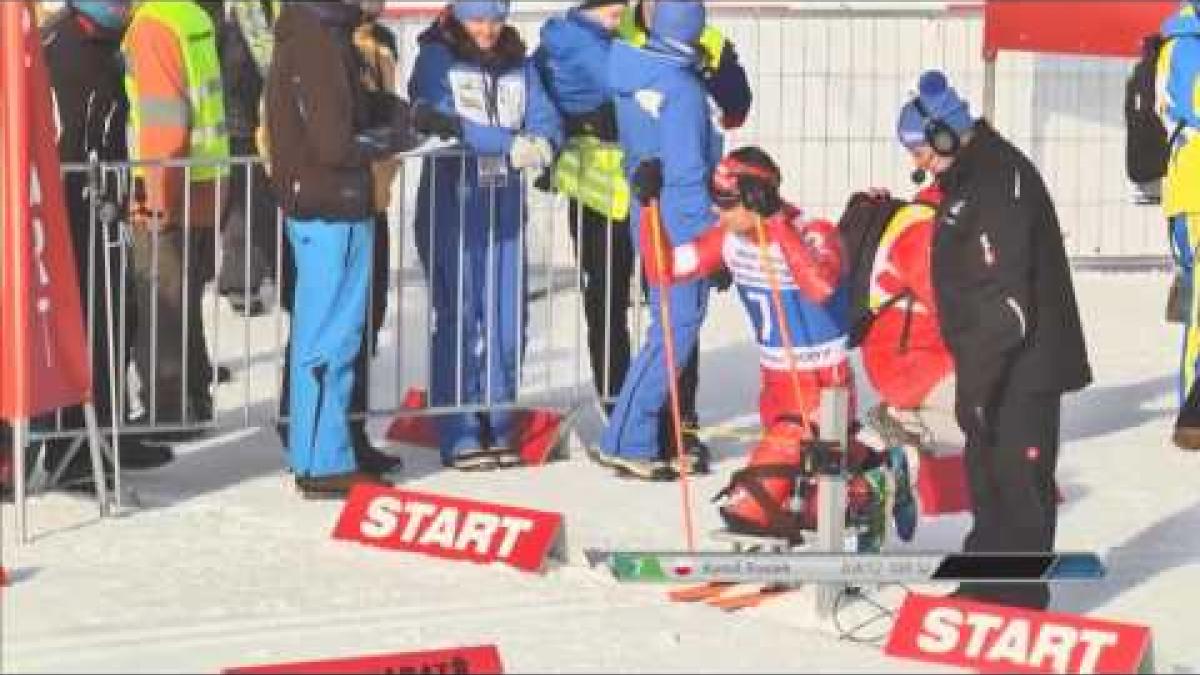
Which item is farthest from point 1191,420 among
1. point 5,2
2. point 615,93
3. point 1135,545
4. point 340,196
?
point 5,2

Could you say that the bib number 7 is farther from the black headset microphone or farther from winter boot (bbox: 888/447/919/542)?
the black headset microphone

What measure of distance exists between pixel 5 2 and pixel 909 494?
3.46 metres

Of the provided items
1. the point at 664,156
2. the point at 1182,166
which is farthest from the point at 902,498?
the point at 1182,166

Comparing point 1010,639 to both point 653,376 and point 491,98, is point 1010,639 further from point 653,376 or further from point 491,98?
point 491,98

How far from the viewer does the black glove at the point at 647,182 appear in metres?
11.5

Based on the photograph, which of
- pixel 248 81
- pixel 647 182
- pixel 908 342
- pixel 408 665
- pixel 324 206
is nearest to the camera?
pixel 408 665

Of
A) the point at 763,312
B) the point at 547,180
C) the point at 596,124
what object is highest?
the point at 596,124

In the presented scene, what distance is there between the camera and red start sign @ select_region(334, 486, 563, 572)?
1094 cm

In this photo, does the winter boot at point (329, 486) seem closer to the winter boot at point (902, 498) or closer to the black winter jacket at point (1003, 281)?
the winter boot at point (902, 498)

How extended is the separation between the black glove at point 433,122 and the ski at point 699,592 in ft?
8.12

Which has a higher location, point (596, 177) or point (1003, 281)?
point (1003, 281)

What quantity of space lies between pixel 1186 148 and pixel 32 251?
5008 millimetres

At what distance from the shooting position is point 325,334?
12.1m

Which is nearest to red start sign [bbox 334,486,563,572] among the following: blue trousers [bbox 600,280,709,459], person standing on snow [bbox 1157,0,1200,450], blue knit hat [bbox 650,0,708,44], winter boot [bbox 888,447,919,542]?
winter boot [bbox 888,447,919,542]
